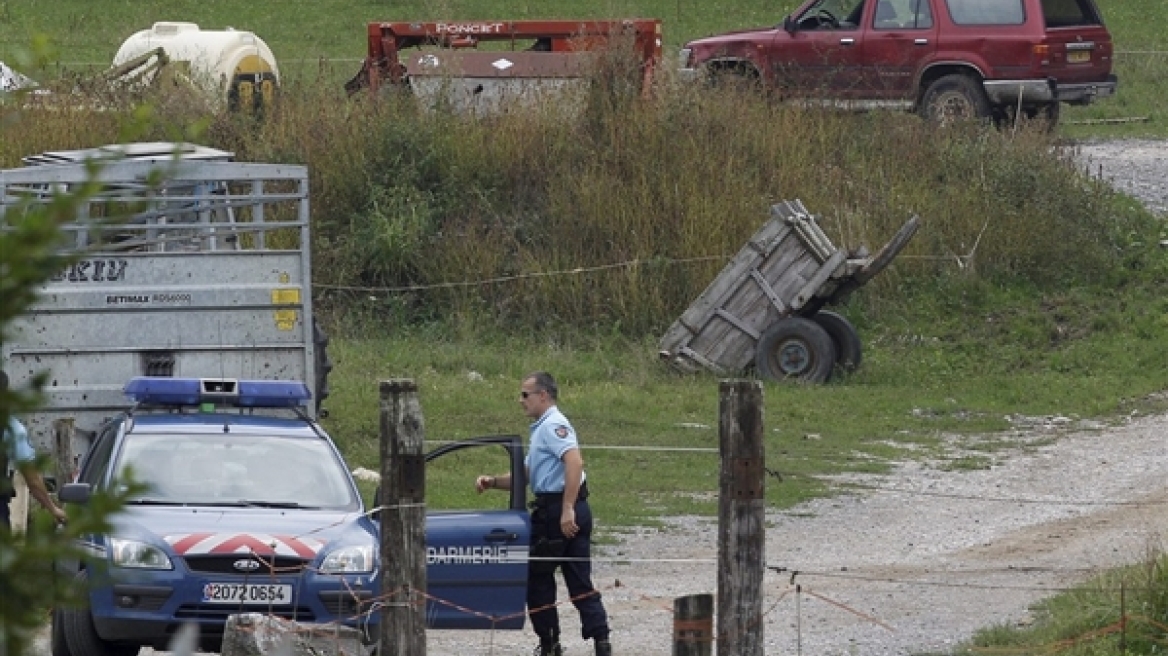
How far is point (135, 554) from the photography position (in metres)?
10.3

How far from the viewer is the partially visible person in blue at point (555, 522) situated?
10859mm

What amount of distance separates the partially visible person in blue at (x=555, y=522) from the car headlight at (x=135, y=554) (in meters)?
1.87

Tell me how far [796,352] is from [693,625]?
44.8 ft

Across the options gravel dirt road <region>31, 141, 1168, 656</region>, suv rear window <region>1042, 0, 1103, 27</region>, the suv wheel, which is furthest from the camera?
suv rear window <region>1042, 0, 1103, 27</region>

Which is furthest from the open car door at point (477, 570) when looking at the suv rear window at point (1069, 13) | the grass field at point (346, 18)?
the grass field at point (346, 18)

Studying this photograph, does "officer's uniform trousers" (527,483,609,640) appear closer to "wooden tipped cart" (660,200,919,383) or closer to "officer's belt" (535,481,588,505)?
"officer's belt" (535,481,588,505)

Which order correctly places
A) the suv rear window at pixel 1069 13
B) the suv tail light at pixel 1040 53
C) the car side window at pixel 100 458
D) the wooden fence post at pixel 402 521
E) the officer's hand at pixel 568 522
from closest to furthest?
the wooden fence post at pixel 402 521 < the officer's hand at pixel 568 522 < the car side window at pixel 100 458 < the suv tail light at pixel 1040 53 < the suv rear window at pixel 1069 13

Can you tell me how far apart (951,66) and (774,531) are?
1359cm

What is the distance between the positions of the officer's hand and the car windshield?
53.1 inches

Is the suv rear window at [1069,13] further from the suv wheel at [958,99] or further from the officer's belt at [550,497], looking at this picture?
the officer's belt at [550,497]

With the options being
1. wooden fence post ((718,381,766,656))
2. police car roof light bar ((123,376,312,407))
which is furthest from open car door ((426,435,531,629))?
police car roof light bar ((123,376,312,407))

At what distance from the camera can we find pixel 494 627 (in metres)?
10.6

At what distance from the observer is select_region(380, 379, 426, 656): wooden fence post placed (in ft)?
29.6

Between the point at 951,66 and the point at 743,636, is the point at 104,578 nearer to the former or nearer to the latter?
the point at 743,636
